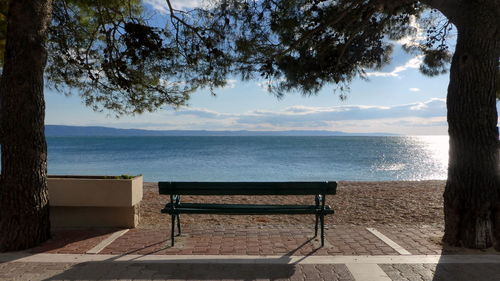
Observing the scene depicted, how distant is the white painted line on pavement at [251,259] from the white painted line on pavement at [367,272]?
86 mm

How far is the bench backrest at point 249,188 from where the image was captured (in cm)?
414

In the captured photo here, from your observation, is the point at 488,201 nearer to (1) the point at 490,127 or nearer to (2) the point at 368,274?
(1) the point at 490,127

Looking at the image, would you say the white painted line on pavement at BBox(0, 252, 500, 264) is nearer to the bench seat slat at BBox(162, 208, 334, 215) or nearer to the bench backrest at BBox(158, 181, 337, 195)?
the bench seat slat at BBox(162, 208, 334, 215)

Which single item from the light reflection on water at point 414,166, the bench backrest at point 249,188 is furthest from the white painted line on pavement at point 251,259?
the light reflection on water at point 414,166

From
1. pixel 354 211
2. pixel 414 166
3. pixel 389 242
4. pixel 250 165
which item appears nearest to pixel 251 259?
pixel 389 242

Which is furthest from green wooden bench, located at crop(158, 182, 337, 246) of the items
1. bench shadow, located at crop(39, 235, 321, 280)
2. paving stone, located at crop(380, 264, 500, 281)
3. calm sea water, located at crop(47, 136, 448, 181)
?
calm sea water, located at crop(47, 136, 448, 181)

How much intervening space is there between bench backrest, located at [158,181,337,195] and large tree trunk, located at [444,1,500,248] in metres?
1.64

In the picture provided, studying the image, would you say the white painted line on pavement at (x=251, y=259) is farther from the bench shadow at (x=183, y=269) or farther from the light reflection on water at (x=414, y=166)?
the light reflection on water at (x=414, y=166)

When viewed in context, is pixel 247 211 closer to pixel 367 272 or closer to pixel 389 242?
pixel 367 272

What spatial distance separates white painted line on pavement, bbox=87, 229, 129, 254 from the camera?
396 centimetres

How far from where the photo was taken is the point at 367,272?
3.37 m

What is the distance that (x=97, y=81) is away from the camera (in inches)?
238

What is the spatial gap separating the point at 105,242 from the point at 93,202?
2.74 ft

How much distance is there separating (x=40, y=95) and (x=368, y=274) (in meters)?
4.33
